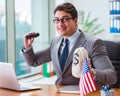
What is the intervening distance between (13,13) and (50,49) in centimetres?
127

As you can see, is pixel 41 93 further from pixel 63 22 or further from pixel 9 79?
pixel 63 22

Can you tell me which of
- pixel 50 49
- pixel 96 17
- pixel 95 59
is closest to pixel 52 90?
pixel 95 59

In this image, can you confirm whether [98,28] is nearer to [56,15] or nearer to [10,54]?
[10,54]

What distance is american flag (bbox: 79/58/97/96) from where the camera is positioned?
1771mm

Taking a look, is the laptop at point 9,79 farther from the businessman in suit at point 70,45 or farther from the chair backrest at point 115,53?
the chair backrest at point 115,53

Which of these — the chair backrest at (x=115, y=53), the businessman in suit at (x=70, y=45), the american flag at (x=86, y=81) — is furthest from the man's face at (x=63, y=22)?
the american flag at (x=86, y=81)

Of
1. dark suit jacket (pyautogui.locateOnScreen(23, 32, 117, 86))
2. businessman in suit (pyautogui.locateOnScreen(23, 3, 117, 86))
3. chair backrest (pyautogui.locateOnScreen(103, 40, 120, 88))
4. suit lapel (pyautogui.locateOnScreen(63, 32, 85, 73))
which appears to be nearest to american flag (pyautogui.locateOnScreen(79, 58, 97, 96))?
dark suit jacket (pyautogui.locateOnScreen(23, 32, 117, 86))

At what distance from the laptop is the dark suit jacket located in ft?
0.92

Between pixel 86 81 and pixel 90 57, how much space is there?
0.50m

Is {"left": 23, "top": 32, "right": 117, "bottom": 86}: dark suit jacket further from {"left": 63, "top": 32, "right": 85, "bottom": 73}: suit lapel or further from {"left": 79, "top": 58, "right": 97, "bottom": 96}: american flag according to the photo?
{"left": 79, "top": 58, "right": 97, "bottom": 96}: american flag

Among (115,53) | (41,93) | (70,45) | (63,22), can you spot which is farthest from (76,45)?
(41,93)

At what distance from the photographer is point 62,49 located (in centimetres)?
243

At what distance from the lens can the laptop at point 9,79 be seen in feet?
6.87

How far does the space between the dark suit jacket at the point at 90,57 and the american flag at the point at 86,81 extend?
0.43 feet
